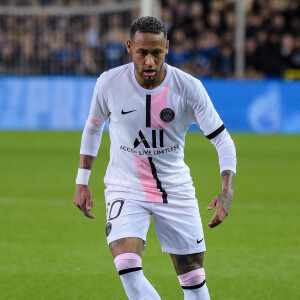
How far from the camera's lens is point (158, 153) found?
190 inches

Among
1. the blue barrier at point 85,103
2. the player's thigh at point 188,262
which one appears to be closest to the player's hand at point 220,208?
the player's thigh at point 188,262

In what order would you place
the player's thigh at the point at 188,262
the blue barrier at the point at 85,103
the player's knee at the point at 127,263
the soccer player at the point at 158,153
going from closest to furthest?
the player's knee at the point at 127,263 → the soccer player at the point at 158,153 → the player's thigh at the point at 188,262 → the blue barrier at the point at 85,103

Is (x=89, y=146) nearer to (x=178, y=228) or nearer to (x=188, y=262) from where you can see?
(x=178, y=228)

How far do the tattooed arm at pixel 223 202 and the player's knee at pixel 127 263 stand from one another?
1.45 ft

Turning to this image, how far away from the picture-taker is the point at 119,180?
16.0 ft

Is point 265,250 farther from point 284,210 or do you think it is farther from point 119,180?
point 119,180

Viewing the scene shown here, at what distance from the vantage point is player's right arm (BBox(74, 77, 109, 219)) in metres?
4.90

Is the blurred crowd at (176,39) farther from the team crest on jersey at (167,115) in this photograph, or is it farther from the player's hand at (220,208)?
the player's hand at (220,208)

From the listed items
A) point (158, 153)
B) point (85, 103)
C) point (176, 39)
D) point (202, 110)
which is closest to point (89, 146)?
point (158, 153)

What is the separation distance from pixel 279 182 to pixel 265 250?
444 cm

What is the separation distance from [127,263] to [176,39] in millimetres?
17265

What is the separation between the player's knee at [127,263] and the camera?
4500mm

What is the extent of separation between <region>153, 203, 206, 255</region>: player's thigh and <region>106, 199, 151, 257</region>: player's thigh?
0.09 metres

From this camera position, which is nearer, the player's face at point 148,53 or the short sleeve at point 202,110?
the player's face at point 148,53
